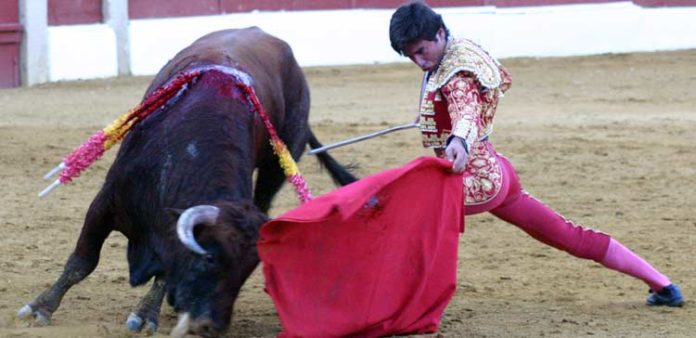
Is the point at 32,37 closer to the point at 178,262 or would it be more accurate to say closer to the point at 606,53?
the point at 606,53

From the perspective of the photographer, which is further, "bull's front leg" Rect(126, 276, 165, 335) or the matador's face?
"bull's front leg" Rect(126, 276, 165, 335)

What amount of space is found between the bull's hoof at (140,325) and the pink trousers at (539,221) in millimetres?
1056

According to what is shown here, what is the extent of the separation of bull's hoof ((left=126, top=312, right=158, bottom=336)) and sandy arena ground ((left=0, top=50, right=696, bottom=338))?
5 cm

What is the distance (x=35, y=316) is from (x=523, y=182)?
346 cm

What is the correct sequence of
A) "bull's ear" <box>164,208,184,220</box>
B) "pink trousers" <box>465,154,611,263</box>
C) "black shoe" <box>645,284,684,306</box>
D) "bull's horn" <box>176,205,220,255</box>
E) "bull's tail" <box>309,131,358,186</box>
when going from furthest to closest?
"bull's tail" <box>309,131,358,186</box>, "black shoe" <box>645,284,684,306</box>, "pink trousers" <box>465,154,611,263</box>, "bull's ear" <box>164,208,184,220</box>, "bull's horn" <box>176,205,220,255</box>

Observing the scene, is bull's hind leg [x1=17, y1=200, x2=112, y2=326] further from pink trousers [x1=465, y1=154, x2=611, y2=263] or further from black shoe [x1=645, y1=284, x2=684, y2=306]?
black shoe [x1=645, y1=284, x2=684, y2=306]

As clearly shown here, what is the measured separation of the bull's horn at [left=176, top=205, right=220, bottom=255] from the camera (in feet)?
11.5

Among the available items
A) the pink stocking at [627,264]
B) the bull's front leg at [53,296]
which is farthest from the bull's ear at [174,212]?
the pink stocking at [627,264]

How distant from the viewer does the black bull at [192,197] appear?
3.52 m

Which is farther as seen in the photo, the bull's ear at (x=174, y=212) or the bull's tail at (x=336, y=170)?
the bull's tail at (x=336, y=170)

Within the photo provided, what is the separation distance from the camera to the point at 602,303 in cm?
453

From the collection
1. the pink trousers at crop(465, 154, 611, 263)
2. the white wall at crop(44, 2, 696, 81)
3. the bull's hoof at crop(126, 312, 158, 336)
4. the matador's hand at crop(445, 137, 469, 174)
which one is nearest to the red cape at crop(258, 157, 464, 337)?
the matador's hand at crop(445, 137, 469, 174)

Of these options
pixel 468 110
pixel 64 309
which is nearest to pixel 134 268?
pixel 64 309

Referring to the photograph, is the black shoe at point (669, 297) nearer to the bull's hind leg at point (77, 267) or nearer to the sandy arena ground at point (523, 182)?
the sandy arena ground at point (523, 182)
